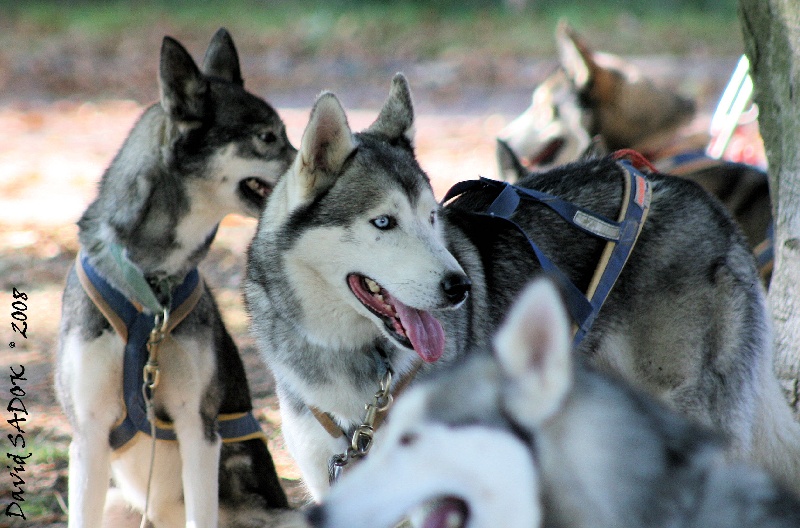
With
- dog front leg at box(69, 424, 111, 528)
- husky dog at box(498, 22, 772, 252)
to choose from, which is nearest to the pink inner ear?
dog front leg at box(69, 424, 111, 528)

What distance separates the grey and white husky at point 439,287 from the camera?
2791 millimetres

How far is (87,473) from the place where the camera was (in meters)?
3.21

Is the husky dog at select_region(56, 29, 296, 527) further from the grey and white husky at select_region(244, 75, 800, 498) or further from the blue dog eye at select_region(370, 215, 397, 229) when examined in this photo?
the blue dog eye at select_region(370, 215, 397, 229)

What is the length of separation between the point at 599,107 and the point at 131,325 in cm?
361

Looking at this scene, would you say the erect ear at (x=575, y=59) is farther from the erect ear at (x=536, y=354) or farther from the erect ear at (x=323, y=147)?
the erect ear at (x=536, y=354)

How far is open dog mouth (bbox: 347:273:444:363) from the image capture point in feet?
9.00

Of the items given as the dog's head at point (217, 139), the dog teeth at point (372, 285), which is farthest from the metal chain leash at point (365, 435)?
the dog's head at point (217, 139)

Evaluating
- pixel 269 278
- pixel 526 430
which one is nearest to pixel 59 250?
pixel 269 278

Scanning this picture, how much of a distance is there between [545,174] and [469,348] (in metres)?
0.96

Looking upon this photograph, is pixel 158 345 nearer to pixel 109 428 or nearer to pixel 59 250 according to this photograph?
pixel 109 428

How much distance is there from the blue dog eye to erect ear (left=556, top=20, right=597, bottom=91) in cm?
318

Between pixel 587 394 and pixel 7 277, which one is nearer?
pixel 587 394

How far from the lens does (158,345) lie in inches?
126

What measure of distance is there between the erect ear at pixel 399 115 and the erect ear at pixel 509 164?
1737 mm
